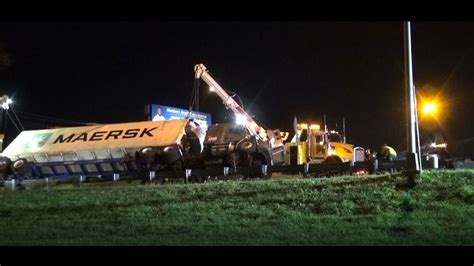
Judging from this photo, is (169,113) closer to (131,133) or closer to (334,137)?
(334,137)

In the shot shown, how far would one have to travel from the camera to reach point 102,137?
1141 inches

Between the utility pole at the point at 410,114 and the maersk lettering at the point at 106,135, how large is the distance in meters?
14.0

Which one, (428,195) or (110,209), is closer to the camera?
(428,195)

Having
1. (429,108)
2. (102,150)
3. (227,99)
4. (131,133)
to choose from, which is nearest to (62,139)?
(102,150)

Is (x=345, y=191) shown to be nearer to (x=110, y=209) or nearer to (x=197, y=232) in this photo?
(x=197, y=232)

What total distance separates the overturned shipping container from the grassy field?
25.8 ft

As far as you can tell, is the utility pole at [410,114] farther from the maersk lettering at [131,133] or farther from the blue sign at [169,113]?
the blue sign at [169,113]

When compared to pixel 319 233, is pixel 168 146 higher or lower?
higher

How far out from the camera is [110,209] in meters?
16.6

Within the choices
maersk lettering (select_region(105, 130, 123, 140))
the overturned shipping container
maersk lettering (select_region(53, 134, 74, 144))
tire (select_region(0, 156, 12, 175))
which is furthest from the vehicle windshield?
tire (select_region(0, 156, 12, 175))
